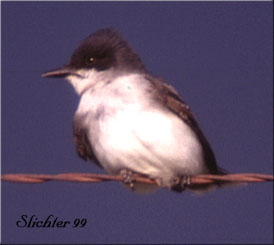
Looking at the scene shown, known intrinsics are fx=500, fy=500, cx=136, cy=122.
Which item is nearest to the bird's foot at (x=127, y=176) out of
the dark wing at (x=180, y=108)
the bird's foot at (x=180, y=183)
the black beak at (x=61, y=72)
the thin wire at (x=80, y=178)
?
the bird's foot at (x=180, y=183)

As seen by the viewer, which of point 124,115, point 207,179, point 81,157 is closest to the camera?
point 207,179

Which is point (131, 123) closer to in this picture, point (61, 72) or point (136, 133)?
point (136, 133)

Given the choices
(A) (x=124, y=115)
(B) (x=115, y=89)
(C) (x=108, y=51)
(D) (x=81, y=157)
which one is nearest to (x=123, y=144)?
(A) (x=124, y=115)

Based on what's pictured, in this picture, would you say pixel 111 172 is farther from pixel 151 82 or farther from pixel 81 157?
pixel 151 82

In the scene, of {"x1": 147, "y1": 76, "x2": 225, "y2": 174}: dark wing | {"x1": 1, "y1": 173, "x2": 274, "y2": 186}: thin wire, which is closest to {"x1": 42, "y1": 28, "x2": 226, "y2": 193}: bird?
{"x1": 147, "y1": 76, "x2": 225, "y2": 174}: dark wing

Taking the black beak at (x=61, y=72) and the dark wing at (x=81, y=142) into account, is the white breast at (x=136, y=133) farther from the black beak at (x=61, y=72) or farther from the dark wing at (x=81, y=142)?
the black beak at (x=61, y=72)

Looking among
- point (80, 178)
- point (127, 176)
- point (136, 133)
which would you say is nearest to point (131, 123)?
point (136, 133)
